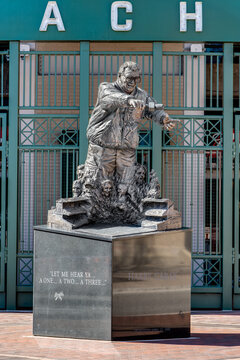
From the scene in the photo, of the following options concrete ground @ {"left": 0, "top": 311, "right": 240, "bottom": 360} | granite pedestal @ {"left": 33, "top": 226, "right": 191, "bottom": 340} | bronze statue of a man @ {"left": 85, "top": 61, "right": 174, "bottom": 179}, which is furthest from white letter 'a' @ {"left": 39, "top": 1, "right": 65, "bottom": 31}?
concrete ground @ {"left": 0, "top": 311, "right": 240, "bottom": 360}

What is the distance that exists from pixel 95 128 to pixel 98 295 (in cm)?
234

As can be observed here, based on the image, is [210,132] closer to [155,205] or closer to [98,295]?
[155,205]

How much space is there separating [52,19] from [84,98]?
1498 mm

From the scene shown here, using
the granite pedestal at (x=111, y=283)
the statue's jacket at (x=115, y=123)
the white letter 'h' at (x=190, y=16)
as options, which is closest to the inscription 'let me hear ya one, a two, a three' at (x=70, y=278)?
the granite pedestal at (x=111, y=283)

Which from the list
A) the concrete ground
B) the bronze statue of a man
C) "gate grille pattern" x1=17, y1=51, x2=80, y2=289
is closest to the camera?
the concrete ground

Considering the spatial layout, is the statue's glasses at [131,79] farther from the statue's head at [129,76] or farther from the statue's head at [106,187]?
the statue's head at [106,187]

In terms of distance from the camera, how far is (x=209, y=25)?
9992mm

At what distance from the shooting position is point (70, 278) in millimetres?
6969

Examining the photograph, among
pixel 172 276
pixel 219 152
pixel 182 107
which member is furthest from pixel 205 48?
pixel 172 276

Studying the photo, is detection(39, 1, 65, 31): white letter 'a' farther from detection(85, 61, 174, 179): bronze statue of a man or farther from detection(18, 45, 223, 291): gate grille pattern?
detection(85, 61, 174, 179): bronze statue of a man

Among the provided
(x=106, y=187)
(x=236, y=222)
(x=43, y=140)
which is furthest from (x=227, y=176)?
(x=43, y=140)

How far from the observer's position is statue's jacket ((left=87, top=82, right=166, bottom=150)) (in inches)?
303

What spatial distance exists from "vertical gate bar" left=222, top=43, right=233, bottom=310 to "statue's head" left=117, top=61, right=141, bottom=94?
296 cm

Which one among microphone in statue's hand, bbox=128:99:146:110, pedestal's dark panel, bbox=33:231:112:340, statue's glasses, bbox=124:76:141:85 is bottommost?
pedestal's dark panel, bbox=33:231:112:340
